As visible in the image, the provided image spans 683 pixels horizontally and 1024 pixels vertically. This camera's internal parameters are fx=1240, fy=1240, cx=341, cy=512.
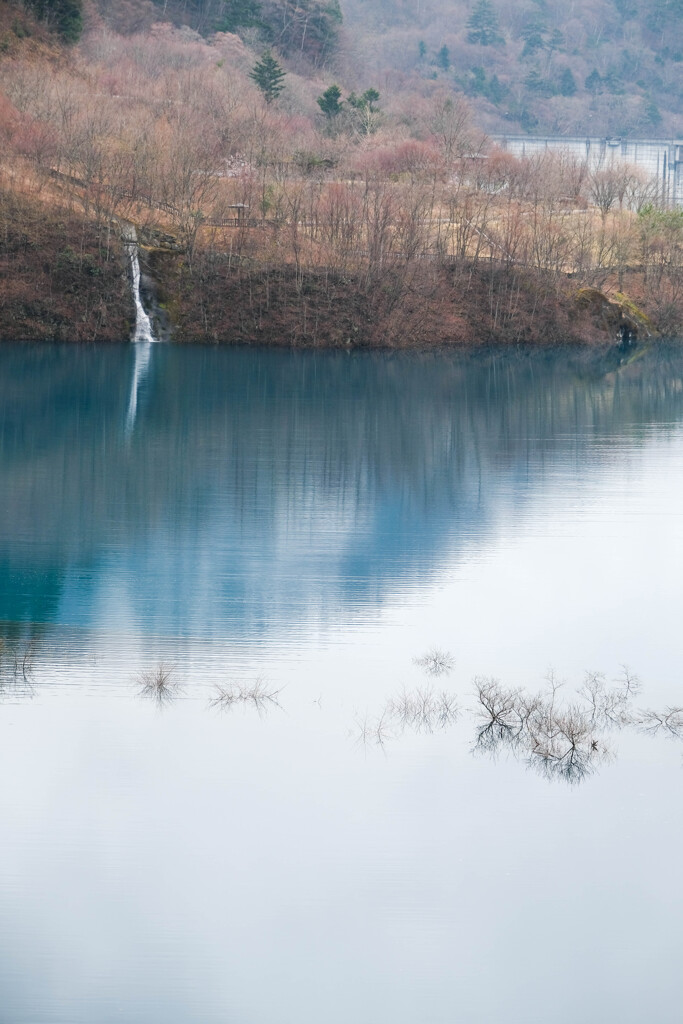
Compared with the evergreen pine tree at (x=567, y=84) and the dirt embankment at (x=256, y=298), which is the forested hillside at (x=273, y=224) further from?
the evergreen pine tree at (x=567, y=84)

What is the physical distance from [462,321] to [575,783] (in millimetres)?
48760

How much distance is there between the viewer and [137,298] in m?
54.4

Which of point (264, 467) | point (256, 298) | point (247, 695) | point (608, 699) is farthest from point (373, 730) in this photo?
point (256, 298)

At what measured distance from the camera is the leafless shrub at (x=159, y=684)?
13.5 meters

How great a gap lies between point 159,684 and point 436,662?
11.2 ft

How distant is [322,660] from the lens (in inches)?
586

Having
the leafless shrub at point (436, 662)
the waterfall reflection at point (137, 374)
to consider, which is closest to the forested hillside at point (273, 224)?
the waterfall reflection at point (137, 374)

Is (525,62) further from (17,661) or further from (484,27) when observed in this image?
(17,661)

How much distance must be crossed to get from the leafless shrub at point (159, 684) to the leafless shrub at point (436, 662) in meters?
2.97

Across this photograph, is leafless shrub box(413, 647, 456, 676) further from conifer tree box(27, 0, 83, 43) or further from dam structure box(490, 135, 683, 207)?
dam structure box(490, 135, 683, 207)

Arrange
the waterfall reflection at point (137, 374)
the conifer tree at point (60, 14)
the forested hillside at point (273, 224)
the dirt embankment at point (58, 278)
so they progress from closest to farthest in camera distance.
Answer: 1. the waterfall reflection at point (137, 374)
2. the dirt embankment at point (58, 278)
3. the forested hillside at point (273, 224)
4. the conifer tree at point (60, 14)

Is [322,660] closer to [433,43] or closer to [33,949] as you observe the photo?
[33,949]

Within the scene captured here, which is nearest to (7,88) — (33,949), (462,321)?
(462,321)

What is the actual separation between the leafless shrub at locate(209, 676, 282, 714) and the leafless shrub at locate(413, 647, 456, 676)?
76.8 inches
